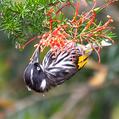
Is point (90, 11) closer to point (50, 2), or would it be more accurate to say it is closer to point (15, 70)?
point (50, 2)

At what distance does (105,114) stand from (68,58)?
13.2ft

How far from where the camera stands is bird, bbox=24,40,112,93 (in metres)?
3.17

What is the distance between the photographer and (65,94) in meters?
7.15

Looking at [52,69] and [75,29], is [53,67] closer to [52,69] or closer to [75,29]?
[52,69]

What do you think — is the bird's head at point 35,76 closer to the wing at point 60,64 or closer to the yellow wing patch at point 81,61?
the wing at point 60,64

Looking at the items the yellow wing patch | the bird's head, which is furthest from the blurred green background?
the bird's head

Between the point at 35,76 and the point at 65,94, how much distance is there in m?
4.00

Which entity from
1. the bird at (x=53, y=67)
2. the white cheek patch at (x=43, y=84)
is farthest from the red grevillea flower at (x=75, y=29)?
the white cheek patch at (x=43, y=84)

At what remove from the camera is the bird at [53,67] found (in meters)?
3.17

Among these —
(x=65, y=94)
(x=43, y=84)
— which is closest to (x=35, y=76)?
(x=43, y=84)

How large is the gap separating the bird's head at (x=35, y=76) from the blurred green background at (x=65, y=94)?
318 cm

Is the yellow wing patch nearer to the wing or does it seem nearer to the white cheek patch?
the wing

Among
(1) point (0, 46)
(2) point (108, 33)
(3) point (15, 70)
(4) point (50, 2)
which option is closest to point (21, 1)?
(4) point (50, 2)

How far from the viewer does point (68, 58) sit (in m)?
3.24
